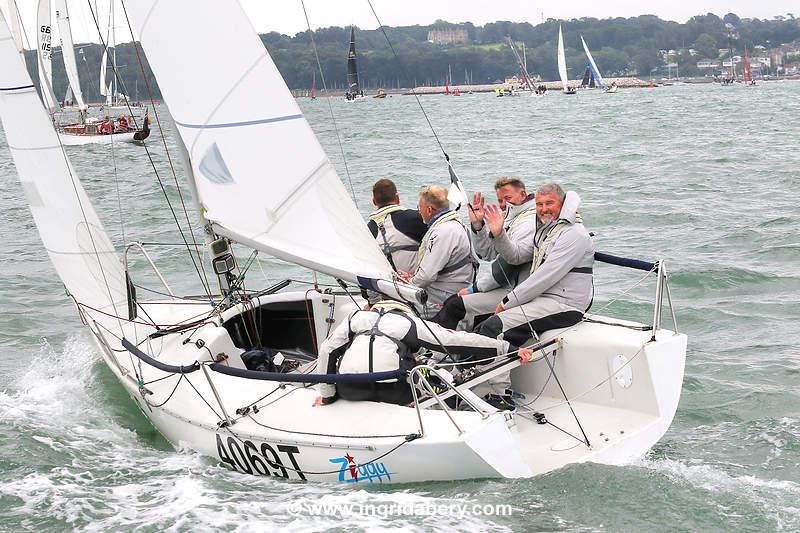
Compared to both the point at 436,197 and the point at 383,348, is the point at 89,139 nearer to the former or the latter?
the point at 436,197

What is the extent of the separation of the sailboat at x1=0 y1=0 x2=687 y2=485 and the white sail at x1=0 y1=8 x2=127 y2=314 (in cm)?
90

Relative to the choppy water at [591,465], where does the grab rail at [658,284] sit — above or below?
above

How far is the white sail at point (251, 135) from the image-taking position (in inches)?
190

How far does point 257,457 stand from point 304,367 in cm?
111

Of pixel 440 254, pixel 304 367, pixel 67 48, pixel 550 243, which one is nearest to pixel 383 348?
pixel 440 254

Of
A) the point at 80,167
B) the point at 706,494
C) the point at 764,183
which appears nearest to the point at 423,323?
the point at 706,494

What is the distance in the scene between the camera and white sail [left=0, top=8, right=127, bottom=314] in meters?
6.11

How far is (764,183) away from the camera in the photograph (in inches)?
583

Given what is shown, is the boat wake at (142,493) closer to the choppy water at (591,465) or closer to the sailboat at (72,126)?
the choppy water at (591,465)

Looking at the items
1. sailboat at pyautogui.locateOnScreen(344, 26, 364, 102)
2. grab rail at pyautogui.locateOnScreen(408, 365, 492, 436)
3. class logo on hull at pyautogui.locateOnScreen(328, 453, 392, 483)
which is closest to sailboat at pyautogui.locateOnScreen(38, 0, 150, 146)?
sailboat at pyautogui.locateOnScreen(344, 26, 364, 102)

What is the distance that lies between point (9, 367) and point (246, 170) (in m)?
3.34

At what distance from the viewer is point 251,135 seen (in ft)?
16.1

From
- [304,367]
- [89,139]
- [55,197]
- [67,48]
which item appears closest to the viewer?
[304,367]

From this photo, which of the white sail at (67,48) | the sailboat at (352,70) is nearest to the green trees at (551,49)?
the sailboat at (352,70)
